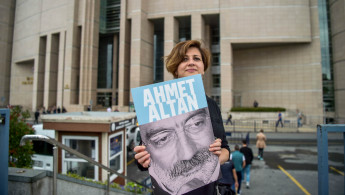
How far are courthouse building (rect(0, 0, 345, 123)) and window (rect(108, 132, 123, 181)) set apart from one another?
73.4 feet

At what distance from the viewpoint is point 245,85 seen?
34.2m

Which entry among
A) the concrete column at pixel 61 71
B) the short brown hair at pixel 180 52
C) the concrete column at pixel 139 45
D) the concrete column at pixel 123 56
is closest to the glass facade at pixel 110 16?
the concrete column at pixel 123 56

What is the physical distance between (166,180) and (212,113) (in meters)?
0.76

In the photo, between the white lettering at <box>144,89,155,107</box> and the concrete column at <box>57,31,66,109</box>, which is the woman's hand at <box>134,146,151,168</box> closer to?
the white lettering at <box>144,89,155,107</box>

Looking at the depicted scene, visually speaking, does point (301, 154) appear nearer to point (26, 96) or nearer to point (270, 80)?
point (270, 80)

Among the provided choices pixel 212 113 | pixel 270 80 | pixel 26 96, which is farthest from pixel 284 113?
pixel 26 96

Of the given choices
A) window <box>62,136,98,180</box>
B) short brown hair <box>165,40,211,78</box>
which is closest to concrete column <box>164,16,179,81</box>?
window <box>62,136,98,180</box>

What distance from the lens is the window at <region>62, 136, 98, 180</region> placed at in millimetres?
6363

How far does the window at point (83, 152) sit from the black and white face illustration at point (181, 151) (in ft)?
18.1

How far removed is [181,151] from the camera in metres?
1.55

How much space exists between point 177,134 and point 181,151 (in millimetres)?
138

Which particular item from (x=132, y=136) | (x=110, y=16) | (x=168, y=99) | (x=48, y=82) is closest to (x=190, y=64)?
(x=168, y=99)

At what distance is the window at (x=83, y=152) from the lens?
20.9ft

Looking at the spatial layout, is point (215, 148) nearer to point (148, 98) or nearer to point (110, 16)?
point (148, 98)
